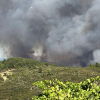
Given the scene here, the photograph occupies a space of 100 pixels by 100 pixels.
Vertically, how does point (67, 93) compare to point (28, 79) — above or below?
below

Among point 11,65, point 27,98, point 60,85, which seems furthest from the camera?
point 11,65

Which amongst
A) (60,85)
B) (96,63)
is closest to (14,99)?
(60,85)

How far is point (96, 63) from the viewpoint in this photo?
102000 mm

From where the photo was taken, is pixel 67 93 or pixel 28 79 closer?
pixel 67 93

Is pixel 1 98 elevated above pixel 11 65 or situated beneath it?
situated beneath

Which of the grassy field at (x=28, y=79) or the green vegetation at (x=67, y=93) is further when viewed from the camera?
the grassy field at (x=28, y=79)

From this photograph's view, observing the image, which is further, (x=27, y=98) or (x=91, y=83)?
(x=27, y=98)

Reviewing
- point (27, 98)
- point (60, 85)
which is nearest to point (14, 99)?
point (27, 98)

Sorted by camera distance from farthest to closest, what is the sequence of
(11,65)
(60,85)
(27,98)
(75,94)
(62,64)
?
1. (62,64)
2. (11,65)
3. (27,98)
4. (60,85)
5. (75,94)

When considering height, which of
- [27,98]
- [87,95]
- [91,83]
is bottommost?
[27,98]

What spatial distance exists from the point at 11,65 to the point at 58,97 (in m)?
98.5

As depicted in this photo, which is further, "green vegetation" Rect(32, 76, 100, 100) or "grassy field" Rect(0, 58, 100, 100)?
"grassy field" Rect(0, 58, 100, 100)

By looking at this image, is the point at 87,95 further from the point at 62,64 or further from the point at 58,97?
the point at 62,64

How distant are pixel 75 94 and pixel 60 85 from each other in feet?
2.60
